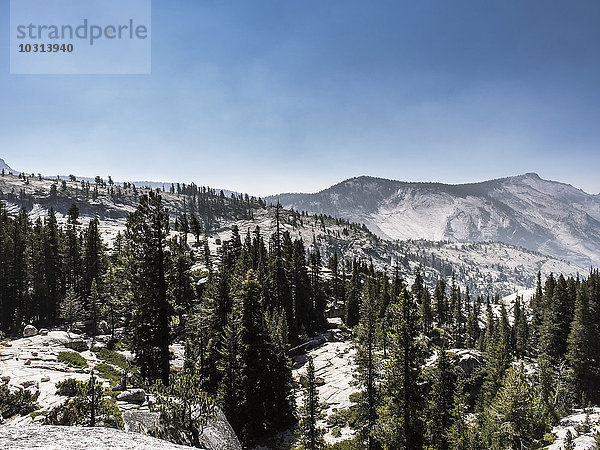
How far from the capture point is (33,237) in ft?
226

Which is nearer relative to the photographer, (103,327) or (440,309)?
(103,327)

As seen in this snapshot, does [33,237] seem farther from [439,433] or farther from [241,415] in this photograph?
[439,433]

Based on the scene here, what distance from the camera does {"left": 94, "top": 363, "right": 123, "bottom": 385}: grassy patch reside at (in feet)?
102

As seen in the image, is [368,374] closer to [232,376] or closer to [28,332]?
[232,376]

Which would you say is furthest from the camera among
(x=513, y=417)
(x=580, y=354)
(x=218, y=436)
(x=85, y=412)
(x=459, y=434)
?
(x=580, y=354)

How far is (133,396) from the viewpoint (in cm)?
2297

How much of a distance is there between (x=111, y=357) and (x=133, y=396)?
71.0ft

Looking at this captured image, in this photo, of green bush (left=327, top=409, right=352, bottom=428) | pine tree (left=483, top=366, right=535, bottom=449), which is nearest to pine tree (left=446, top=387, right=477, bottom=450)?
pine tree (left=483, top=366, right=535, bottom=449)

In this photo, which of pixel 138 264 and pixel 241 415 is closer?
pixel 138 264

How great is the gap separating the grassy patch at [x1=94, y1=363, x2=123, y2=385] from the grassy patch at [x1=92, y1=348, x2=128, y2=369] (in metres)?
2.12

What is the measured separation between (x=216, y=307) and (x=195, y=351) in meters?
13.1

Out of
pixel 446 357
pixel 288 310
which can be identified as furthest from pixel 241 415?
pixel 288 310

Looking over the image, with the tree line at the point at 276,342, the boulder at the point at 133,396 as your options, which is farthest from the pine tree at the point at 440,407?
the boulder at the point at 133,396

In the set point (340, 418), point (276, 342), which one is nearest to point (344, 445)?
point (340, 418)
